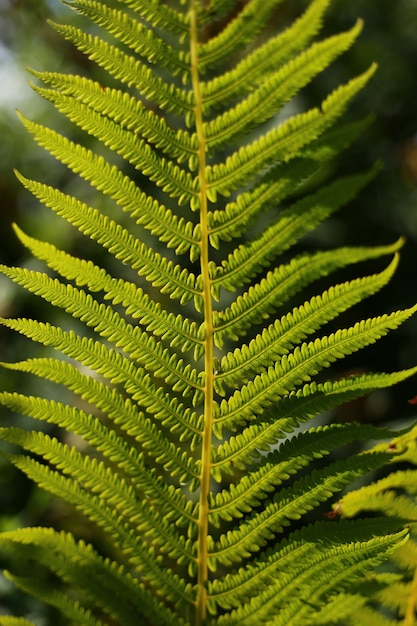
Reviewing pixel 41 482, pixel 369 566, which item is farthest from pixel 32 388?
pixel 369 566

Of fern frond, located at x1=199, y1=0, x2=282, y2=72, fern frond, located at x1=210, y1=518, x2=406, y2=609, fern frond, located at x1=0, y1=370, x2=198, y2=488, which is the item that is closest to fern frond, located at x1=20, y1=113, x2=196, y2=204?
fern frond, located at x1=199, y1=0, x2=282, y2=72

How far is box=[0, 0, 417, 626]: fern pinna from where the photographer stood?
644mm

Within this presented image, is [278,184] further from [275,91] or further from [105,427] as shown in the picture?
[105,427]

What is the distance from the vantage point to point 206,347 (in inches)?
26.6

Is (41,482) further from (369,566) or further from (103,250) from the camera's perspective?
(103,250)

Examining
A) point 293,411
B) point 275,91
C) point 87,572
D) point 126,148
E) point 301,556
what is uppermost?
point 275,91

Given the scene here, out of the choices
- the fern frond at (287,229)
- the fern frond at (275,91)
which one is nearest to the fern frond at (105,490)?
the fern frond at (287,229)

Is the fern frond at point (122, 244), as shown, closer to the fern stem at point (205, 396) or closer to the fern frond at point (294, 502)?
the fern stem at point (205, 396)

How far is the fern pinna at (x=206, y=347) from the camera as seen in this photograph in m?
0.64

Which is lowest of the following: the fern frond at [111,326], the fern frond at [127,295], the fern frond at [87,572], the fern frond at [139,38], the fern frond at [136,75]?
the fern frond at [87,572]

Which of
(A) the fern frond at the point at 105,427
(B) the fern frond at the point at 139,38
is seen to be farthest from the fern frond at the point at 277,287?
(B) the fern frond at the point at 139,38

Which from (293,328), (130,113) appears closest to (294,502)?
(293,328)

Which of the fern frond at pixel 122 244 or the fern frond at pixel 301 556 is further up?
the fern frond at pixel 122 244

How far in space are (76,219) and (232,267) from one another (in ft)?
0.53
